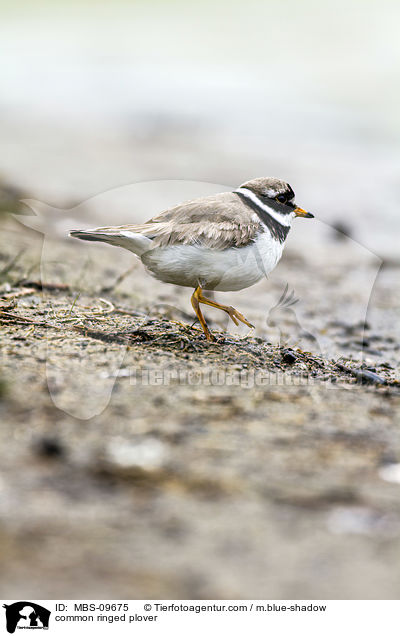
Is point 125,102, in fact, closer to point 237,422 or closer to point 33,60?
point 33,60

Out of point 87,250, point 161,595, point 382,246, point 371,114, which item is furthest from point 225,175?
point 161,595

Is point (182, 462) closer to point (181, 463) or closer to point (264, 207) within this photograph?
point (181, 463)

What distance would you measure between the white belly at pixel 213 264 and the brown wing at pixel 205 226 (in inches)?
1.7

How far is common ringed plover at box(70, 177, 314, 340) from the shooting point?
13.4ft

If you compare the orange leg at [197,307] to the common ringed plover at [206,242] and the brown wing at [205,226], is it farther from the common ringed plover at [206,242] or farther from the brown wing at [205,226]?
the brown wing at [205,226]

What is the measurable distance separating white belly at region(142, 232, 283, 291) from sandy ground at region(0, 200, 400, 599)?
415 mm

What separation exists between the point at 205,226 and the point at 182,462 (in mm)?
1721

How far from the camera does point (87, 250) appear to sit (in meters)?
7.00

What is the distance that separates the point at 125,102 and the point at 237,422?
14430 mm

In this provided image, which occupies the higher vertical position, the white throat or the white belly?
the white throat
